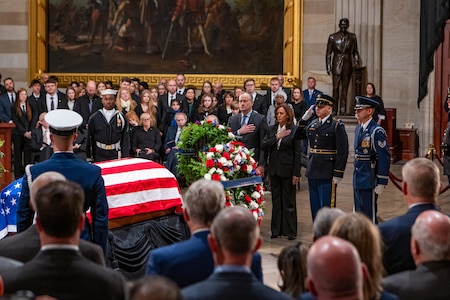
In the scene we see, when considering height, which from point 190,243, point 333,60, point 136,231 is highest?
point 333,60

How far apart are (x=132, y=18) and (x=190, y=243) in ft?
53.8

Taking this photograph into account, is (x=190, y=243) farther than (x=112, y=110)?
No

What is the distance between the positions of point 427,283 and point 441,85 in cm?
1462

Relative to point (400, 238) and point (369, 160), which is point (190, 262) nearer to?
point (400, 238)

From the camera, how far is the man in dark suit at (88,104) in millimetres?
16438

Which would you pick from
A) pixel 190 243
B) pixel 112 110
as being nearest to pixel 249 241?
pixel 190 243

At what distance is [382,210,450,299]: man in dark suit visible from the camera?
14.1 ft

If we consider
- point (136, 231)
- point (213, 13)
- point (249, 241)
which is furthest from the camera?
point (213, 13)

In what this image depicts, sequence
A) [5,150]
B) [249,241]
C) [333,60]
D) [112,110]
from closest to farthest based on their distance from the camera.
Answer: [249,241]
[112,110]
[5,150]
[333,60]

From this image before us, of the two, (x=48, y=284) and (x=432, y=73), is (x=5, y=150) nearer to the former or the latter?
(x=432, y=73)

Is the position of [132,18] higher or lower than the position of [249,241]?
higher

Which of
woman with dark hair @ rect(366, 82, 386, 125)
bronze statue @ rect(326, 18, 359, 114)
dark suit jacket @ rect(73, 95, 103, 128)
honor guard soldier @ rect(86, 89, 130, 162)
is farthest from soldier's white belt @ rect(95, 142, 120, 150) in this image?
bronze statue @ rect(326, 18, 359, 114)

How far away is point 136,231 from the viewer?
29.1ft

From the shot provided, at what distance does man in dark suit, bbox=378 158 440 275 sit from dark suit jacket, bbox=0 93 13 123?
12.2m
